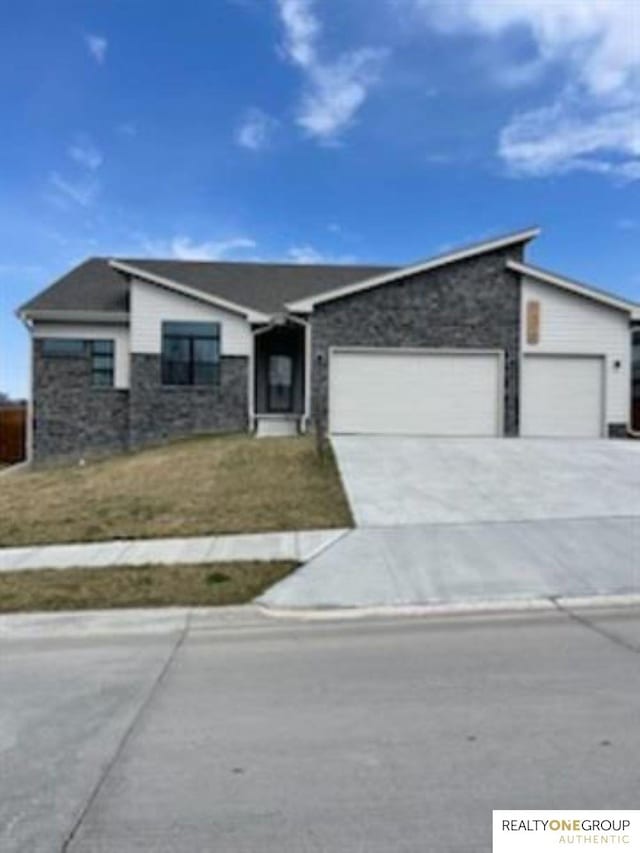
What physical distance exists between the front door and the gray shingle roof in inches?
66.8

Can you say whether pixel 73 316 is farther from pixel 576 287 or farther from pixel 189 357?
pixel 576 287

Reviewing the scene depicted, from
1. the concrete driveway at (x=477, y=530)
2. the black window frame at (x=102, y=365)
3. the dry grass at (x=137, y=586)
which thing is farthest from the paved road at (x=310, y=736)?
the black window frame at (x=102, y=365)

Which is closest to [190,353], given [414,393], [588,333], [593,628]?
[414,393]

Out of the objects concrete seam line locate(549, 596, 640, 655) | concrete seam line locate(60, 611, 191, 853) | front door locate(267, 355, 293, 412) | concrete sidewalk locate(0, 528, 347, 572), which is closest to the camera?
concrete seam line locate(60, 611, 191, 853)

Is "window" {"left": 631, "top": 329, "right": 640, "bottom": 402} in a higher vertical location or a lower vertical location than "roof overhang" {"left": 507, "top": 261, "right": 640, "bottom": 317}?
lower

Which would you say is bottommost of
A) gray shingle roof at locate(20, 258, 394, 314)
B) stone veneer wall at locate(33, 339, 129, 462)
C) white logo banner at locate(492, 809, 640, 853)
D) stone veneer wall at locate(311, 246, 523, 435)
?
white logo banner at locate(492, 809, 640, 853)

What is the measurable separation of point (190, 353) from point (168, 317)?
4.15 ft

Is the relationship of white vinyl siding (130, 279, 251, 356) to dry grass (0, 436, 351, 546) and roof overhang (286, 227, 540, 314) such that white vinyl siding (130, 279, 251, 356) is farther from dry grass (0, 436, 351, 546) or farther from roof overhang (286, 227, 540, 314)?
dry grass (0, 436, 351, 546)

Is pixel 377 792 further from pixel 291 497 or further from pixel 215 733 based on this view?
pixel 291 497

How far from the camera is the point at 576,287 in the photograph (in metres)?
25.5

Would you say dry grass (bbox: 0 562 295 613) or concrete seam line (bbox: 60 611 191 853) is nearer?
concrete seam line (bbox: 60 611 191 853)

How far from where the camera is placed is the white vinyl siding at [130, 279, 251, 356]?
27.1m

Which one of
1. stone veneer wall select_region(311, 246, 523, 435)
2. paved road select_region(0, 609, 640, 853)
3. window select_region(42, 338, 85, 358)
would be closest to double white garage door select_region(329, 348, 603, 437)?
stone veneer wall select_region(311, 246, 523, 435)

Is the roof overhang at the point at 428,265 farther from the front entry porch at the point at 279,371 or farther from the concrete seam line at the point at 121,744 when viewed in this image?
the concrete seam line at the point at 121,744
